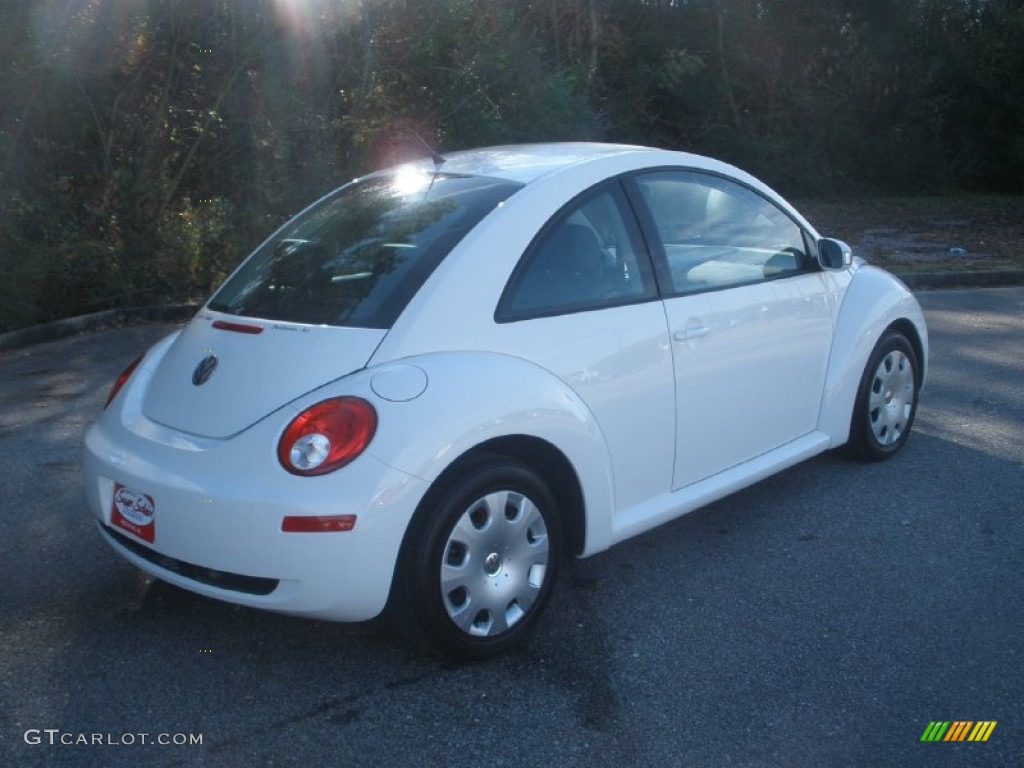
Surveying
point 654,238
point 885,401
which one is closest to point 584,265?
point 654,238

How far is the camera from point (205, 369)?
414 centimetres

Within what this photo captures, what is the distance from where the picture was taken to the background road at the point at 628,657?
11.5 feet

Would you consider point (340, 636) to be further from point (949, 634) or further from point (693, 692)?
point (949, 634)

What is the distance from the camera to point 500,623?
397 centimetres

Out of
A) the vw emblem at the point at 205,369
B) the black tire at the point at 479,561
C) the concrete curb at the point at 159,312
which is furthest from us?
the concrete curb at the point at 159,312

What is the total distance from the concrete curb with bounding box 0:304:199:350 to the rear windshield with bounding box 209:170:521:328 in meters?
5.72

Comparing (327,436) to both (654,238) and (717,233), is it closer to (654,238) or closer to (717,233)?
(654,238)

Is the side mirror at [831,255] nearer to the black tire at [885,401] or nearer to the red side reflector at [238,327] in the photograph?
the black tire at [885,401]

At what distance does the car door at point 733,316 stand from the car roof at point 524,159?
0.93 ft


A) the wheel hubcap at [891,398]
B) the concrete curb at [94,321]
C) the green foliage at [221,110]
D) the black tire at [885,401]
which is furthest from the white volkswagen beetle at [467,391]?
the concrete curb at [94,321]

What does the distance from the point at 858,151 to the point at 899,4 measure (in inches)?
121

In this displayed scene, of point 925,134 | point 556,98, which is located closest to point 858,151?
point 925,134

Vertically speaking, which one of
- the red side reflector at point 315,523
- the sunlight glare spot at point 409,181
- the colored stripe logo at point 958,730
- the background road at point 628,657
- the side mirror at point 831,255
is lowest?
the background road at point 628,657

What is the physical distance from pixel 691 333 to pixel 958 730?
5.82ft
